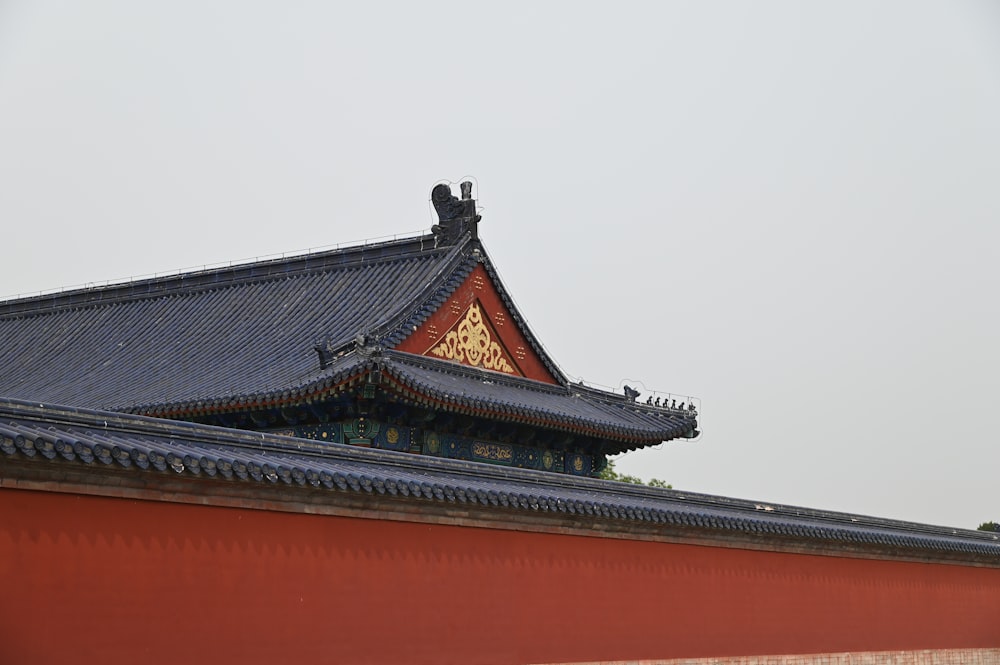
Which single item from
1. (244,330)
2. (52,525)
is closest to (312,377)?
(244,330)

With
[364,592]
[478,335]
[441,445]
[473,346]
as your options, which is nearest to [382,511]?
[364,592]

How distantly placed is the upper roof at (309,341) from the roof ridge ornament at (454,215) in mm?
26

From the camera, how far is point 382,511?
13727 millimetres

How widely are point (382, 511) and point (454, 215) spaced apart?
35.0ft

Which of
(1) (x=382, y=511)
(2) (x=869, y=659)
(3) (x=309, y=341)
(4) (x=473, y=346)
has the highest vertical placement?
(4) (x=473, y=346)

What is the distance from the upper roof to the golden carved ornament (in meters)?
0.04

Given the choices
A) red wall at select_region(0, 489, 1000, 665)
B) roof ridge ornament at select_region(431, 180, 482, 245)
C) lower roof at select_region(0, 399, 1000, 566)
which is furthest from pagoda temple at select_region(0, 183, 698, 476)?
red wall at select_region(0, 489, 1000, 665)

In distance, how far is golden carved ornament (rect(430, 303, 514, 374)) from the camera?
22.2 m

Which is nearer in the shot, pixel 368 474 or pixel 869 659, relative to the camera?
pixel 368 474

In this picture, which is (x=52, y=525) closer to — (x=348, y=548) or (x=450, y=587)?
(x=348, y=548)

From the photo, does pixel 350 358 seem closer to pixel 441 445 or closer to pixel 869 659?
pixel 441 445

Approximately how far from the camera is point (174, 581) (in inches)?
455

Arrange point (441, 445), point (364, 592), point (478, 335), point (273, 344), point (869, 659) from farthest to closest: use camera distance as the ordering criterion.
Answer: point (478, 335), point (273, 344), point (869, 659), point (441, 445), point (364, 592)

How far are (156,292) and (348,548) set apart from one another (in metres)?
14.4
